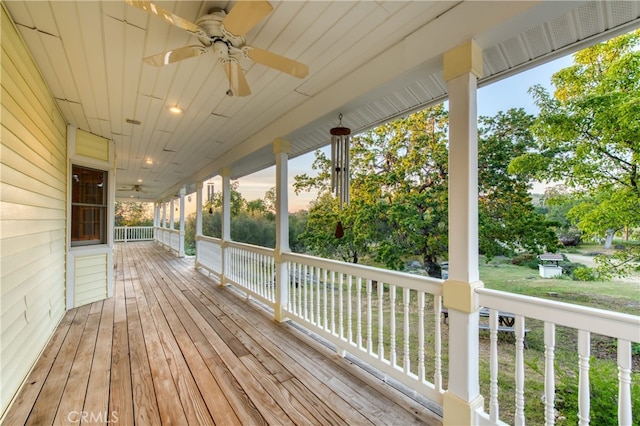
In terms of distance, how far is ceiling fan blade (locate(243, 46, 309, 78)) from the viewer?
1.75 meters

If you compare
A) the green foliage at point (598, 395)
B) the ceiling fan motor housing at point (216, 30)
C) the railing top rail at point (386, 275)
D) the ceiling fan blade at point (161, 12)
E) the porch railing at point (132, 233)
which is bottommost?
the green foliage at point (598, 395)

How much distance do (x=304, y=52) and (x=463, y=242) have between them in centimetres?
178

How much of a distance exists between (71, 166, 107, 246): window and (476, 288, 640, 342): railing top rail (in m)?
5.35

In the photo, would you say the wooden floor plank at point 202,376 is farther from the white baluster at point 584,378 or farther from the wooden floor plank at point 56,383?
the white baluster at point 584,378

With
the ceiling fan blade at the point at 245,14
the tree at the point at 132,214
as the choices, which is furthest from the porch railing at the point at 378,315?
the tree at the point at 132,214

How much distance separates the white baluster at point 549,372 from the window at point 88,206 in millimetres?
5554

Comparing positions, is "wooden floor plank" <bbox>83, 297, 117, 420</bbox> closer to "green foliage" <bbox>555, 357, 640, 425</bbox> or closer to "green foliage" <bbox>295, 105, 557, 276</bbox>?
"green foliage" <bbox>295, 105, 557, 276</bbox>

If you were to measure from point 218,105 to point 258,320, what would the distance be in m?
2.63

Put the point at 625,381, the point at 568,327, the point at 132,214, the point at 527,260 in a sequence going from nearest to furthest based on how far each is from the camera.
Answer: the point at 625,381, the point at 568,327, the point at 527,260, the point at 132,214

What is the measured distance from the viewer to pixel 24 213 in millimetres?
2287

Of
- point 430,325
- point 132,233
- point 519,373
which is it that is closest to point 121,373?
point 519,373

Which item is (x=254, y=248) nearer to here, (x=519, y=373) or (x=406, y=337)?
(x=406, y=337)

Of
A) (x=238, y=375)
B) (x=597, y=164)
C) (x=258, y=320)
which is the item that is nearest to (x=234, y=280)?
(x=258, y=320)

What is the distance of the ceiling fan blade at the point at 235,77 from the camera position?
6.55ft
